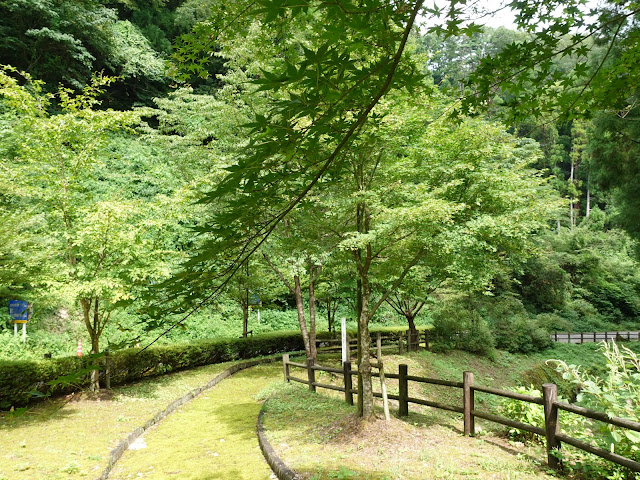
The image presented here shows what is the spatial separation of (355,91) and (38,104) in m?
7.96

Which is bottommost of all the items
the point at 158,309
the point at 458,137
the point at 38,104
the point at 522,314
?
the point at 522,314

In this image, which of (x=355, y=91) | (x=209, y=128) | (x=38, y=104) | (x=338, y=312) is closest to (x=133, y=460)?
(x=355, y=91)

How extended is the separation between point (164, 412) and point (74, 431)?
1645 millimetres

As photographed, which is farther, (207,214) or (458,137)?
(207,214)

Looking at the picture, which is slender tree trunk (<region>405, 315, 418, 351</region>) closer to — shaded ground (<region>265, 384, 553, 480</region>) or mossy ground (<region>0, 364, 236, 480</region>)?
shaded ground (<region>265, 384, 553, 480</region>)

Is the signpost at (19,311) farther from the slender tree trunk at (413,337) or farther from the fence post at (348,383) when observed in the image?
the slender tree trunk at (413,337)

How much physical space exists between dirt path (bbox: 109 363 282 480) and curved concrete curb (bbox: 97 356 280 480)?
9 cm

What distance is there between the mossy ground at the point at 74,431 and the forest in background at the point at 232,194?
1730 millimetres

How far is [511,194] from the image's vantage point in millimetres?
7238

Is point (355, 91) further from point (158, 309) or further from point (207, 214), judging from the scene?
point (207, 214)

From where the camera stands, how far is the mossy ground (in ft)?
14.2

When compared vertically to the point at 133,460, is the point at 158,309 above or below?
above

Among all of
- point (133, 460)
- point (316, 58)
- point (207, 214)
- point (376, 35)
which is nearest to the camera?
point (316, 58)

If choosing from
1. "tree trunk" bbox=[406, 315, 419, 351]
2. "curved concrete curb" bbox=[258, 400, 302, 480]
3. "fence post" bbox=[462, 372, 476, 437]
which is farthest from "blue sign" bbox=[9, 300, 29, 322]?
"tree trunk" bbox=[406, 315, 419, 351]
